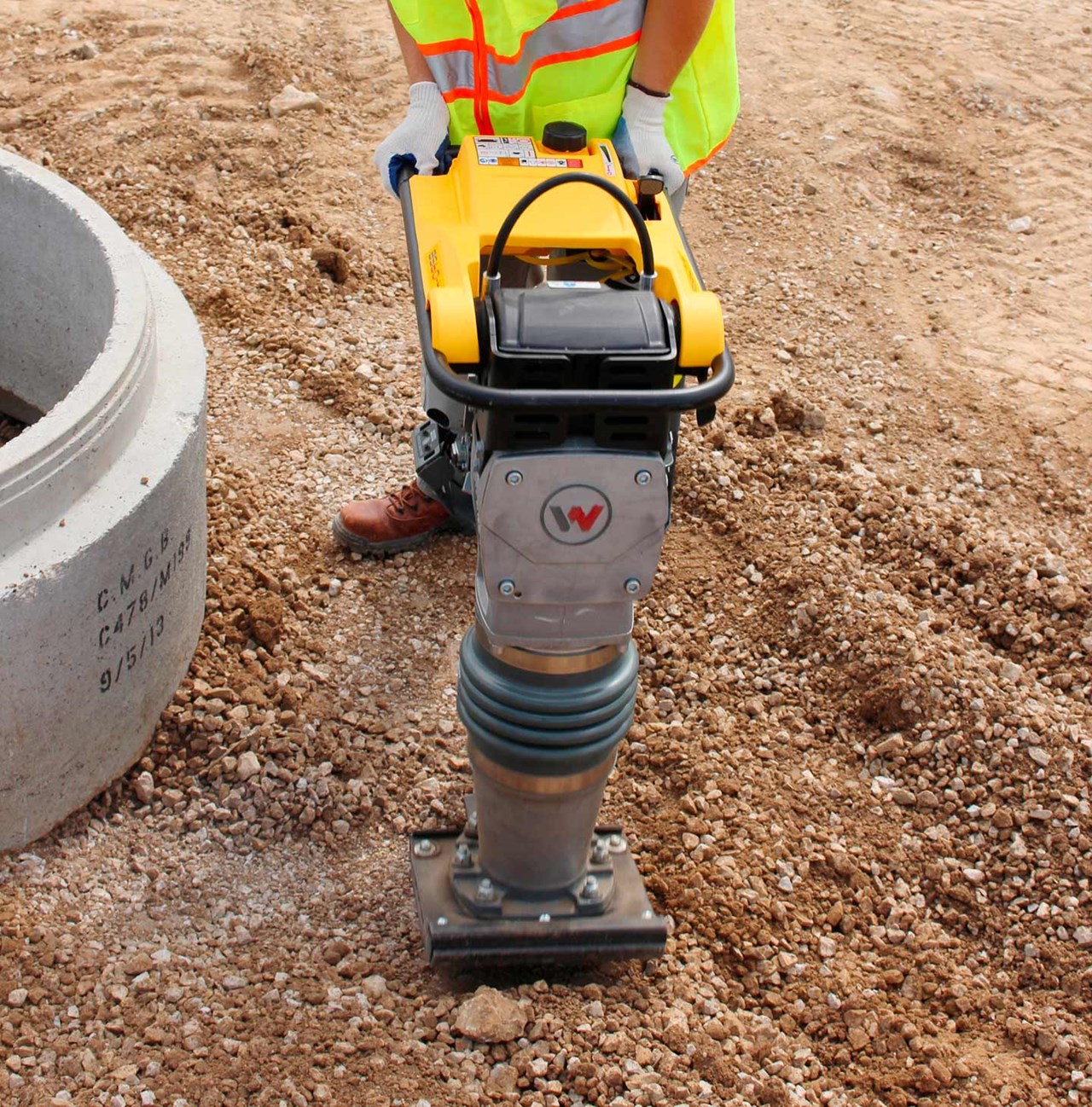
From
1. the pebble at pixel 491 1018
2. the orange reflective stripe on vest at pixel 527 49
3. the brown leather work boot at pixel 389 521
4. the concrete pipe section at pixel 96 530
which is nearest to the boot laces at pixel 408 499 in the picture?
the brown leather work boot at pixel 389 521

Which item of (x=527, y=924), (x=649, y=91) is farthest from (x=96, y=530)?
(x=649, y=91)

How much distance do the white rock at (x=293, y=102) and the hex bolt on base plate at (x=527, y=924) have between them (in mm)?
3530

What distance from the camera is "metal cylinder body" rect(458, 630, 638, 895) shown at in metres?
1.85

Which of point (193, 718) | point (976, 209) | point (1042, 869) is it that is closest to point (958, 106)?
point (976, 209)

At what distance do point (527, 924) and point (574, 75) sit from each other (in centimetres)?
155

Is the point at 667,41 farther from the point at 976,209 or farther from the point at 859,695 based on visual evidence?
the point at 976,209

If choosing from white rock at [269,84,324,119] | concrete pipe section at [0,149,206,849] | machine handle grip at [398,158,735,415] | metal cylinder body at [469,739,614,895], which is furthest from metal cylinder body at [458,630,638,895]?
white rock at [269,84,324,119]

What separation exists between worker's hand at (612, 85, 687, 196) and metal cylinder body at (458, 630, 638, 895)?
0.93m

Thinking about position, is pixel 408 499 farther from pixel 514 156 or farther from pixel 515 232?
pixel 515 232

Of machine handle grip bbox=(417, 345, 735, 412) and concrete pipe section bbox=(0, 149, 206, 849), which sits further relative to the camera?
concrete pipe section bbox=(0, 149, 206, 849)

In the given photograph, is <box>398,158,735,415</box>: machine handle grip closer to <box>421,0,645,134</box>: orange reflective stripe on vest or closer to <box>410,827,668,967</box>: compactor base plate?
<box>421,0,645,134</box>: orange reflective stripe on vest

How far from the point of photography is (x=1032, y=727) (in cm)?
269

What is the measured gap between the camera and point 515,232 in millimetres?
1781

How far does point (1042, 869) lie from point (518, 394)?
1606mm
